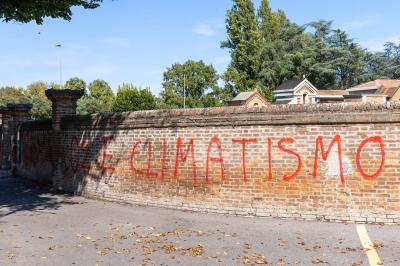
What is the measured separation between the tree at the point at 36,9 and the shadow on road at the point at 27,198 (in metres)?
4.56

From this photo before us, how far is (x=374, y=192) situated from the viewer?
26.9ft

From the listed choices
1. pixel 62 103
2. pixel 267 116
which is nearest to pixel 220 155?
pixel 267 116

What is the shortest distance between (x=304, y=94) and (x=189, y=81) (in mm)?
42548

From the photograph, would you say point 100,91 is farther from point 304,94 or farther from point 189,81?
point 304,94

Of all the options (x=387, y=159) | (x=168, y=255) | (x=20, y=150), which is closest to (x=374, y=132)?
(x=387, y=159)

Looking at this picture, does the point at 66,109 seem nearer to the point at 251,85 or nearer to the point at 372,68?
the point at 251,85

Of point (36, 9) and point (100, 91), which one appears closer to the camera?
point (36, 9)

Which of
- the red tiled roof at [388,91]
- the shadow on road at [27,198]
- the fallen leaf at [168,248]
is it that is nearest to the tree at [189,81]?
the red tiled roof at [388,91]

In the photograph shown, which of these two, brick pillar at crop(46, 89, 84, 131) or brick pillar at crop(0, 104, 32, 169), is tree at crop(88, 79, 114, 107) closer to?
brick pillar at crop(0, 104, 32, 169)

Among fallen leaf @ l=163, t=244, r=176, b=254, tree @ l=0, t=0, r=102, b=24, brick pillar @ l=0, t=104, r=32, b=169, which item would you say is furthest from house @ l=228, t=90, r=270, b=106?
fallen leaf @ l=163, t=244, r=176, b=254

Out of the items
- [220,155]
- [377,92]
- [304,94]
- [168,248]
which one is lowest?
[168,248]

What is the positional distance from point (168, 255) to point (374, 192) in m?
4.11

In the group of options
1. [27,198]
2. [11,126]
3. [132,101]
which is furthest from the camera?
[132,101]

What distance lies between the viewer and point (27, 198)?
1223 centimetres
